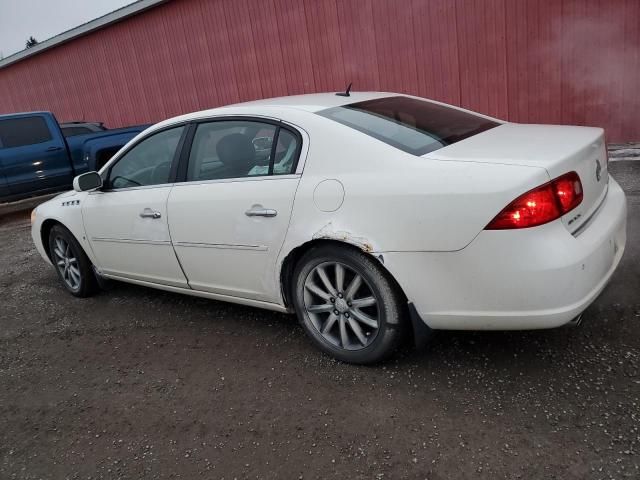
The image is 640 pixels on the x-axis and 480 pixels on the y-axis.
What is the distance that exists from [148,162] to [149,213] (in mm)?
421

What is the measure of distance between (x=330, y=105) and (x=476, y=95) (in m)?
4.96

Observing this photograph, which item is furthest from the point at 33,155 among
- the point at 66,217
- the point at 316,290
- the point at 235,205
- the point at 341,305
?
the point at 341,305

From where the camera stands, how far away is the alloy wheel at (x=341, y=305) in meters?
Answer: 2.74

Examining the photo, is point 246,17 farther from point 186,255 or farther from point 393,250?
point 393,250

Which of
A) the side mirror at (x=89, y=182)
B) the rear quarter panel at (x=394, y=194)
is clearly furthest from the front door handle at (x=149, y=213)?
the rear quarter panel at (x=394, y=194)

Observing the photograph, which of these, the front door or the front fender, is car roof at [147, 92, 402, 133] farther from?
the front fender

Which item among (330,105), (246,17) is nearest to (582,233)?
(330,105)

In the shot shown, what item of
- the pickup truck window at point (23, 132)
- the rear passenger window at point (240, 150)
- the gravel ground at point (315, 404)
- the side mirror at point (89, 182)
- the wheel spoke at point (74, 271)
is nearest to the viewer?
the gravel ground at point (315, 404)

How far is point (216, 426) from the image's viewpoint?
2.53 m

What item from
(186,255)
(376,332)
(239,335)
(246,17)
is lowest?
(239,335)

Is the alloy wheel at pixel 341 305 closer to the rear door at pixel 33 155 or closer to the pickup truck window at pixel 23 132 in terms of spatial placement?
the rear door at pixel 33 155

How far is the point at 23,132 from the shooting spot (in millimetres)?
8836

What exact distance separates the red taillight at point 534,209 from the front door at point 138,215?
2.11m

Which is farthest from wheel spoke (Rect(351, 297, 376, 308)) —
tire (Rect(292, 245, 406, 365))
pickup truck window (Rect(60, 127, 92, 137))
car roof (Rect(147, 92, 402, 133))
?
pickup truck window (Rect(60, 127, 92, 137))
